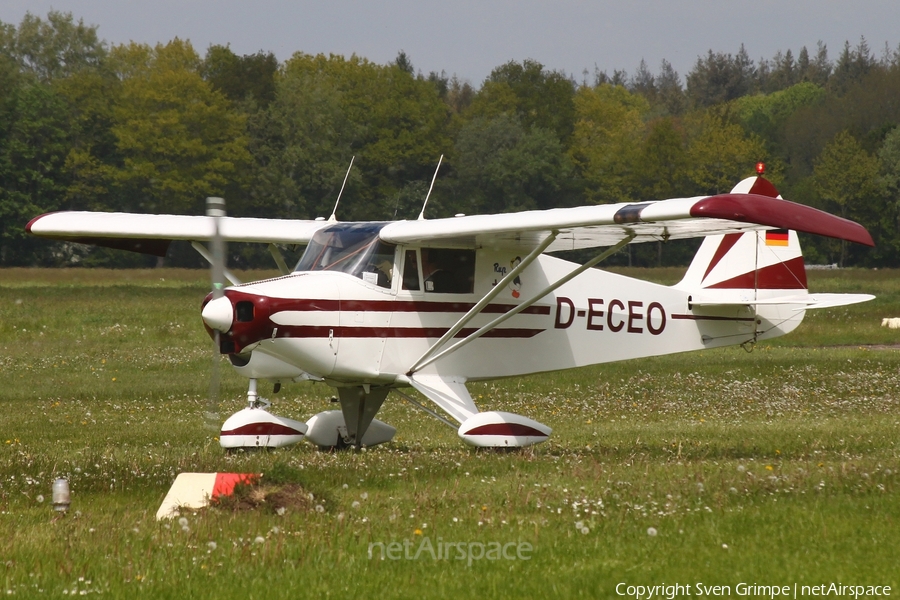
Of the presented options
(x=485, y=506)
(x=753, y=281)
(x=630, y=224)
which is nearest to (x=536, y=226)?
(x=630, y=224)

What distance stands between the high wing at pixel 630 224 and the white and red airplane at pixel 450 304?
0.02 m

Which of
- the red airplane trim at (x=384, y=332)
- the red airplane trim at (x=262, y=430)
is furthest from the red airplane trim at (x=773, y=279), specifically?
the red airplane trim at (x=262, y=430)

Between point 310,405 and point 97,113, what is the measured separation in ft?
196

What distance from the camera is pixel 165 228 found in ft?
45.5

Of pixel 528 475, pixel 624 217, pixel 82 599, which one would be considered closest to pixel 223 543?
pixel 82 599

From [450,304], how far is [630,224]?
254 cm

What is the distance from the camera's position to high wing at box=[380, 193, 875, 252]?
9.73 meters

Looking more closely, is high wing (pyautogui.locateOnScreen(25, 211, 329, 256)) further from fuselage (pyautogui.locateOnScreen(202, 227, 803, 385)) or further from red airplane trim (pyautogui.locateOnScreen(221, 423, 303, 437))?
red airplane trim (pyautogui.locateOnScreen(221, 423, 303, 437))

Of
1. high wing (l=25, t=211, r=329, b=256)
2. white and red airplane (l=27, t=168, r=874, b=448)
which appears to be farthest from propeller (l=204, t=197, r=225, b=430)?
high wing (l=25, t=211, r=329, b=256)

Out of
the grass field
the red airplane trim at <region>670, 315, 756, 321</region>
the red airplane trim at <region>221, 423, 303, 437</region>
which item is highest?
the red airplane trim at <region>670, 315, 756, 321</region>

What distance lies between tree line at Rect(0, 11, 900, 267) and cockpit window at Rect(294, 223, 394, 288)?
47.7 m

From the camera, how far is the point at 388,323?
12.1 meters

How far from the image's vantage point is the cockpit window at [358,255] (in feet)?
39.5

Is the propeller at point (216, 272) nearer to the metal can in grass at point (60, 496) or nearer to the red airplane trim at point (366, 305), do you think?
the red airplane trim at point (366, 305)
